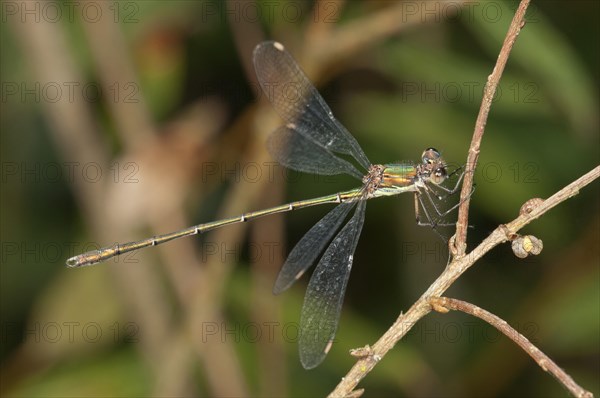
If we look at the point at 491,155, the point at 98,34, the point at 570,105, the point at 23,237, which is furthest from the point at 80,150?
the point at 570,105

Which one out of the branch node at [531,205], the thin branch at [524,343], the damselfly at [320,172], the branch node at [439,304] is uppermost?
the damselfly at [320,172]

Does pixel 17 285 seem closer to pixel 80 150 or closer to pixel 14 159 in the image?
pixel 14 159

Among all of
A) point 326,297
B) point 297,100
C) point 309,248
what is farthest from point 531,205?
point 297,100

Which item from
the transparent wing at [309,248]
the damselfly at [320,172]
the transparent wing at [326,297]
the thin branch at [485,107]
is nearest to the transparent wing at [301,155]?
the damselfly at [320,172]

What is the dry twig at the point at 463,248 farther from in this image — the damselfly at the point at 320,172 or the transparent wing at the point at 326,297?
the damselfly at the point at 320,172

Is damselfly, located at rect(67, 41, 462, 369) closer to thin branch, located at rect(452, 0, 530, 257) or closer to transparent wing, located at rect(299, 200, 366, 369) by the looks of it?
transparent wing, located at rect(299, 200, 366, 369)

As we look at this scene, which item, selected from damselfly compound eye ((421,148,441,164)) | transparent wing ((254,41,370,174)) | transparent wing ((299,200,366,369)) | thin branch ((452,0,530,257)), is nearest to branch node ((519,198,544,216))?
thin branch ((452,0,530,257))
